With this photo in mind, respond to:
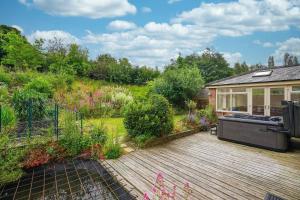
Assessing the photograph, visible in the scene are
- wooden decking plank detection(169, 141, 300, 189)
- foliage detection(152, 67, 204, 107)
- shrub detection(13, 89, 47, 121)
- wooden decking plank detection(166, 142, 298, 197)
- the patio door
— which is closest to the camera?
wooden decking plank detection(166, 142, 298, 197)

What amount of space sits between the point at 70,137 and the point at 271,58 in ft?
197

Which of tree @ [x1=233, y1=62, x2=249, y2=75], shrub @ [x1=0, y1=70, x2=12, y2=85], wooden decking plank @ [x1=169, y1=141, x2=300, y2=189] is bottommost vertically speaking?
wooden decking plank @ [x1=169, y1=141, x2=300, y2=189]

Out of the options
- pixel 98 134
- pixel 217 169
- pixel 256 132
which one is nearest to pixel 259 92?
pixel 256 132

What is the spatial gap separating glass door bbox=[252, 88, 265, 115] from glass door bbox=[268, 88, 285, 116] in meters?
0.36

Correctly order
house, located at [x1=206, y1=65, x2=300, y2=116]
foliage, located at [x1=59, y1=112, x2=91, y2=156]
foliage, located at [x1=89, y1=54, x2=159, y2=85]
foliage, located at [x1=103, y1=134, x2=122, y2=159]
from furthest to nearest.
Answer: foliage, located at [x1=89, y1=54, x2=159, y2=85]
house, located at [x1=206, y1=65, x2=300, y2=116]
foliage, located at [x1=59, y1=112, x2=91, y2=156]
foliage, located at [x1=103, y1=134, x2=122, y2=159]

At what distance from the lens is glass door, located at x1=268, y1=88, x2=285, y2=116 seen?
8.42 m

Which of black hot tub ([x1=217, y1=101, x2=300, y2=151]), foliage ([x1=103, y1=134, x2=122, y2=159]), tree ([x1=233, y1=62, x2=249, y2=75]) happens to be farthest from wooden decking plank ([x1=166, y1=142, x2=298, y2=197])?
tree ([x1=233, y1=62, x2=249, y2=75])

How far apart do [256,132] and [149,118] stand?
11.3ft

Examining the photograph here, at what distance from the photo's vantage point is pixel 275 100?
28.5 feet

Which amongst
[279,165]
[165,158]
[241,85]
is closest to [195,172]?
[165,158]

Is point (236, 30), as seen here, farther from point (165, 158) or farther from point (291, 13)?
point (165, 158)

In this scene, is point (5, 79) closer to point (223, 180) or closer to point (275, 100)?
point (223, 180)

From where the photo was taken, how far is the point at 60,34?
1994 centimetres

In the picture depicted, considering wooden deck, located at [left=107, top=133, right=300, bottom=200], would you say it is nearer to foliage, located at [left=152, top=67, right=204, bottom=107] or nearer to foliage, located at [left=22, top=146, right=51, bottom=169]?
foliage, located at [left=22, top=146, right=51, bottom=169]
